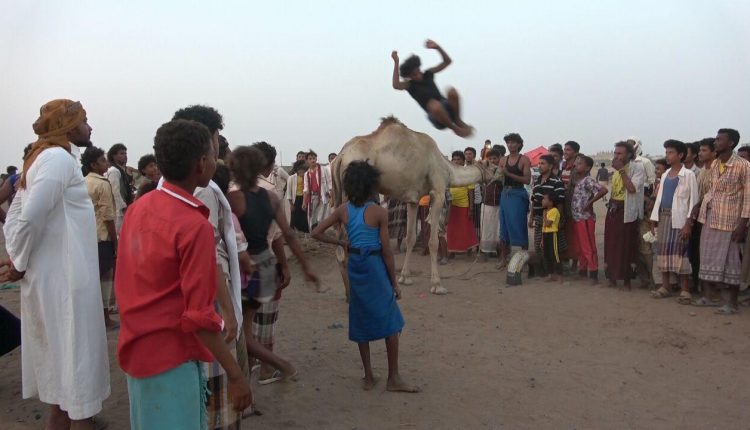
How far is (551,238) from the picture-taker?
8.90m

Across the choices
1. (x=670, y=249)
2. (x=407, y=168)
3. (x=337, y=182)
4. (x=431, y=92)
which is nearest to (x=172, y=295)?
(x=431, y=92)

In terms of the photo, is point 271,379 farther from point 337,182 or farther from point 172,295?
point 337,182

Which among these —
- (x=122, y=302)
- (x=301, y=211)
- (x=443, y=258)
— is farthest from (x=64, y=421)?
(x=301, y=211)

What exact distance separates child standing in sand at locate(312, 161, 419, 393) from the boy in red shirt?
2.27 metres

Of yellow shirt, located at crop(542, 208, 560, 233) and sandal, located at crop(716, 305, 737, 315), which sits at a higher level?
yellow shirt, located at crop(542, 208, 560, 233)

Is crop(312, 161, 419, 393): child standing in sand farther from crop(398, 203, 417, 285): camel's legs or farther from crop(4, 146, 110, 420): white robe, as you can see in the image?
crop(398, 203, 417, 285): camel's legs

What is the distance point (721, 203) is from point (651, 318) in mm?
1554

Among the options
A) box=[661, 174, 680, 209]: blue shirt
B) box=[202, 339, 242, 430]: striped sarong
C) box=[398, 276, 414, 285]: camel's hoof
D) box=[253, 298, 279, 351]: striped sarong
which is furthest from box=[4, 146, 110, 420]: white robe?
box=[661, 174, 680, 209]: blue shirt

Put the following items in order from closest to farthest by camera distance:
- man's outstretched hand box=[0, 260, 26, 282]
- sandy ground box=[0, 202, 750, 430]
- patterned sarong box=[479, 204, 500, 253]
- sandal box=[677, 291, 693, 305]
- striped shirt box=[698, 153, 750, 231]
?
1. man's outstretched hand box=[0, 260, 26, 282]
2. sandy ground box=[0, 202, 750, 430]
3. striped shirt box=[698, 153, 750, 231]
4. sandal box=[677, 291, 693, 305]
5. patterned sarong box=[479, 204, 500, 253]

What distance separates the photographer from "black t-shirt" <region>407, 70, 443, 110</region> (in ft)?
18.7

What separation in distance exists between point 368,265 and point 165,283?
249 centimetres

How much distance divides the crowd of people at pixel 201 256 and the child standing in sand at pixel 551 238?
78cm

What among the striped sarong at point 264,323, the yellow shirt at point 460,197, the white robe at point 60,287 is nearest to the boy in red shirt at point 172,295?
the white robe at point 60,287

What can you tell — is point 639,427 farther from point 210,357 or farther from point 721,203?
point 721,203
